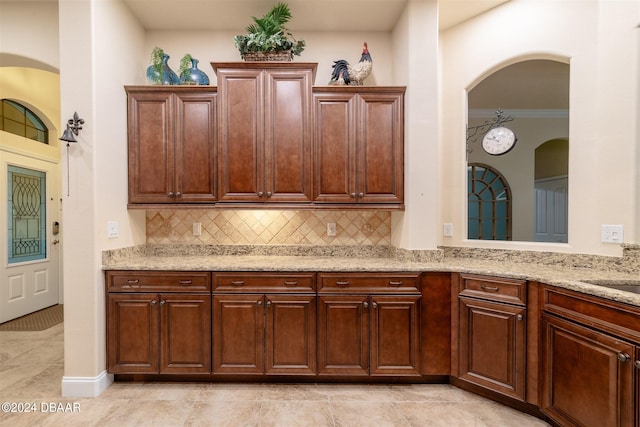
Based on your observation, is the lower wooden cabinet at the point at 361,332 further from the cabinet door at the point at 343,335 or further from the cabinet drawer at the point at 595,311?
the cabinet drawer at the point at 595,311

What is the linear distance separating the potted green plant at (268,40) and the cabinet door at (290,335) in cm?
200

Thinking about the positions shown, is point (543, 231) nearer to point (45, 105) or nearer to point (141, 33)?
point (141, 33)

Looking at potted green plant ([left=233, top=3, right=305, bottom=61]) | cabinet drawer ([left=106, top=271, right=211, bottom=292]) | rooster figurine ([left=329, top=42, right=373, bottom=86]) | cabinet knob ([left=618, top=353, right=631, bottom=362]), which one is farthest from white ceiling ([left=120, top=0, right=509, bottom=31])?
cabinet knob ([left=618, top=353, right=631, bottom=362])

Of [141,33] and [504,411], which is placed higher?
[141,33]

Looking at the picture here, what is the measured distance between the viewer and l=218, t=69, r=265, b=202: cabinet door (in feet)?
8.78

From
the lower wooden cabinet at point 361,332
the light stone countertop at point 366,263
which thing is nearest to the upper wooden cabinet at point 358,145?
the light stone countertop at point 366,263

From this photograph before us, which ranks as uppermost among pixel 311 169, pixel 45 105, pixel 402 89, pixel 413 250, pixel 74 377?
pixel 45 105

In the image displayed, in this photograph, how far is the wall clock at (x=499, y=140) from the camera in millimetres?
3111

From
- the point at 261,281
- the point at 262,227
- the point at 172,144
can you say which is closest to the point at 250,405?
the point at 261,281

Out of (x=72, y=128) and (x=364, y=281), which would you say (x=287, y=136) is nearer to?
(x=364, y=281)

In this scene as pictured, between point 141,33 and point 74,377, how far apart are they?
3.01 metres

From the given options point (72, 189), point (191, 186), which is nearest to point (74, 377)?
point (72, 189)

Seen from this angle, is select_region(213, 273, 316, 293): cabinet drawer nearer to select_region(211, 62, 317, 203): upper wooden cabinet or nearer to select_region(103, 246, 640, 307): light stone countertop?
select_region(103, 246, 640, 307): light stone countertop

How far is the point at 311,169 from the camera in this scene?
107 inches
